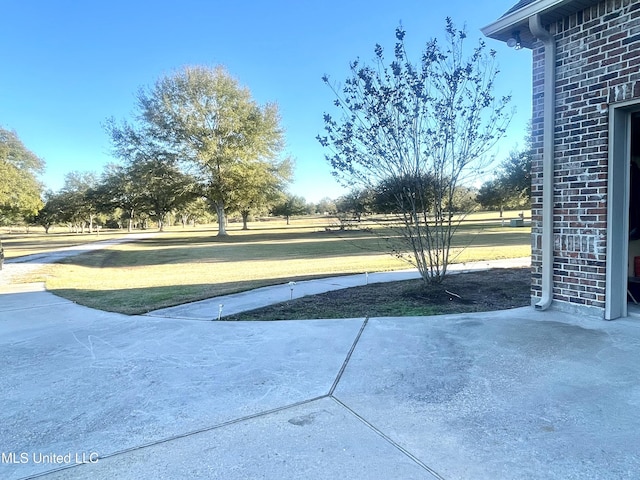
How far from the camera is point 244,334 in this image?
13.5 feet

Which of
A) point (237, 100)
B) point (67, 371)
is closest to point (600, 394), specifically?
point (67, 371)

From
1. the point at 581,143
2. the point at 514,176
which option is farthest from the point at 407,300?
the point at 514,176

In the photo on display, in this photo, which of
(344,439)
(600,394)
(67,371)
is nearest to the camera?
(344,439)

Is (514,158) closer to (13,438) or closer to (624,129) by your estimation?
(624,129)

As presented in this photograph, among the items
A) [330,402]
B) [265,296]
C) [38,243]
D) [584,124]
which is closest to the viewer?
[330,402]

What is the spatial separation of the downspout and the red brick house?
11 mm

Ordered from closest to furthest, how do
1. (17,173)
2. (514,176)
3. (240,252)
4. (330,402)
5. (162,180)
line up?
(330,402)
(240,252)
(17,173)
(162,180)
(514,176)

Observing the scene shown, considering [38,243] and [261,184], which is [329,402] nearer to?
[261,184]

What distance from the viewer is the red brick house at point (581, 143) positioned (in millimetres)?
3877

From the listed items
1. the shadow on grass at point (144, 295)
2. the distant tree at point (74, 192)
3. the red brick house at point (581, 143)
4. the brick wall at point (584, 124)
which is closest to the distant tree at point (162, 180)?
the shadow on grass at point (144, 295)

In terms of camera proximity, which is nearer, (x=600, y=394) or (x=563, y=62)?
(x=600, y=394)

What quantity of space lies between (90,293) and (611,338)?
7893mm

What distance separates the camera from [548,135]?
171 inches

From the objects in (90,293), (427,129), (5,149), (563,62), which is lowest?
(90,293)
